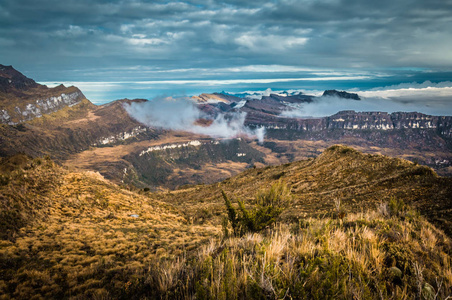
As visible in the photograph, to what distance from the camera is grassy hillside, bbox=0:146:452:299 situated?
142 inches

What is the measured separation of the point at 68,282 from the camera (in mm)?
6395

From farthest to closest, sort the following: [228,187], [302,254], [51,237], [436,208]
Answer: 1. [228,187]
2. [436,208]
3. [51,237]
4. [302,254]

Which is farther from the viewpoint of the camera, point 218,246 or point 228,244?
point 218,246

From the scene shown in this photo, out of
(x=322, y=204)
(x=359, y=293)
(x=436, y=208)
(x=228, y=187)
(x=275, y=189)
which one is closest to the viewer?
(x=359, y=293)

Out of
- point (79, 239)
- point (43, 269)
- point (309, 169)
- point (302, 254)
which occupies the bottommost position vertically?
point (309, 169)

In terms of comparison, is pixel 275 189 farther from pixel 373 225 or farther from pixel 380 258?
pixel 380 258

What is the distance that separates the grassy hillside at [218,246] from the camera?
362 centimetres

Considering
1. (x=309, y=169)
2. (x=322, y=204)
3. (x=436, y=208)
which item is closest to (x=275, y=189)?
(x=322, y=204)

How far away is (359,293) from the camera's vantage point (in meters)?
3.22

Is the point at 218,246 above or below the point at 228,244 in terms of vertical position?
below

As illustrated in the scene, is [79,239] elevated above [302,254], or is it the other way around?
[302,254]

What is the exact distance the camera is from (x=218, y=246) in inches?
247

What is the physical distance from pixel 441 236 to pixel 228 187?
125 feet

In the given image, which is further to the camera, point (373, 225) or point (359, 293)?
point (373, 225)
